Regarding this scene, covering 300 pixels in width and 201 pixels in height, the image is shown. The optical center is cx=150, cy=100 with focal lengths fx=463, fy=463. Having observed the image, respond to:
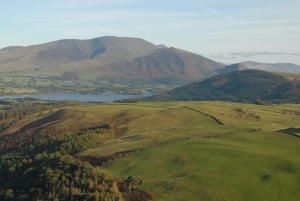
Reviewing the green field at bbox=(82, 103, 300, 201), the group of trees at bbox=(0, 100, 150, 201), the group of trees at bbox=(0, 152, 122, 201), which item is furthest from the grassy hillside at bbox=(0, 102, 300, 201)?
the group of trees at bbox=(0, 152, 122, 201)

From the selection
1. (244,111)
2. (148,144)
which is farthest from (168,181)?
(244,111)

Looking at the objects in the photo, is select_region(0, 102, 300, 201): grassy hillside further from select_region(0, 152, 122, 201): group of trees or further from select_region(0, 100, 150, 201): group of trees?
select_region(0, 152, 122, 201): group of trees

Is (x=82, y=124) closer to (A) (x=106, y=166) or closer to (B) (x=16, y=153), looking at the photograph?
(B) (x=16, y=153)

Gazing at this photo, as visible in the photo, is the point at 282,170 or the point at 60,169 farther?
the point at 60,169

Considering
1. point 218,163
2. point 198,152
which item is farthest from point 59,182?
point 198,152

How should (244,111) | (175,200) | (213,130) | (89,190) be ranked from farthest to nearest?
1. (244,111)
2. (213,130)
3. (89,190)
4. (175,200)

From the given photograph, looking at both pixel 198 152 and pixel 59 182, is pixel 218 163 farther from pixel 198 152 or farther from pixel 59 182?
pixel 59 182

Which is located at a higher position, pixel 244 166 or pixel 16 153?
pixel 244 166

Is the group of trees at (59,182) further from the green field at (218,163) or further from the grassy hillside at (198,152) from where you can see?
the green field at (218,163)
